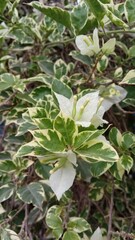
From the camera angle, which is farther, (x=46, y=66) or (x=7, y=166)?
(x=46, y=66)

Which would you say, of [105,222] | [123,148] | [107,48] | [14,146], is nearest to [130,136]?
[123,148]

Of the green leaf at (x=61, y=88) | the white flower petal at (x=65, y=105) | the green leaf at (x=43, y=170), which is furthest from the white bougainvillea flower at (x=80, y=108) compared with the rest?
the green leaf at (x=43, y=170)

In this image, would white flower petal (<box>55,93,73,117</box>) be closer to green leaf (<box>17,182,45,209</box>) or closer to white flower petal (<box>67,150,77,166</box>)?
white flower petal (<box>67,150,77,166</box>)

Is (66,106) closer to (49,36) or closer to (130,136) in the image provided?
(130,136)

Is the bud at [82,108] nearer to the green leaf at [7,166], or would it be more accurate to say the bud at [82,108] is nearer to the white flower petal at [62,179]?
the white flower petal at [62,179]

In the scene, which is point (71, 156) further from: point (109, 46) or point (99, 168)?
point (109, 46)

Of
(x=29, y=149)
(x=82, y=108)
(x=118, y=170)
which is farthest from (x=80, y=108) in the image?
(x=118, y=170)

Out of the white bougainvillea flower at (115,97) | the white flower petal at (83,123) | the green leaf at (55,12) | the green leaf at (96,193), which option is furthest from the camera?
the green leaf at (96,193)

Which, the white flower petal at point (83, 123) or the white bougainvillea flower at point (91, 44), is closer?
the white flower petal at point (83, 123)
